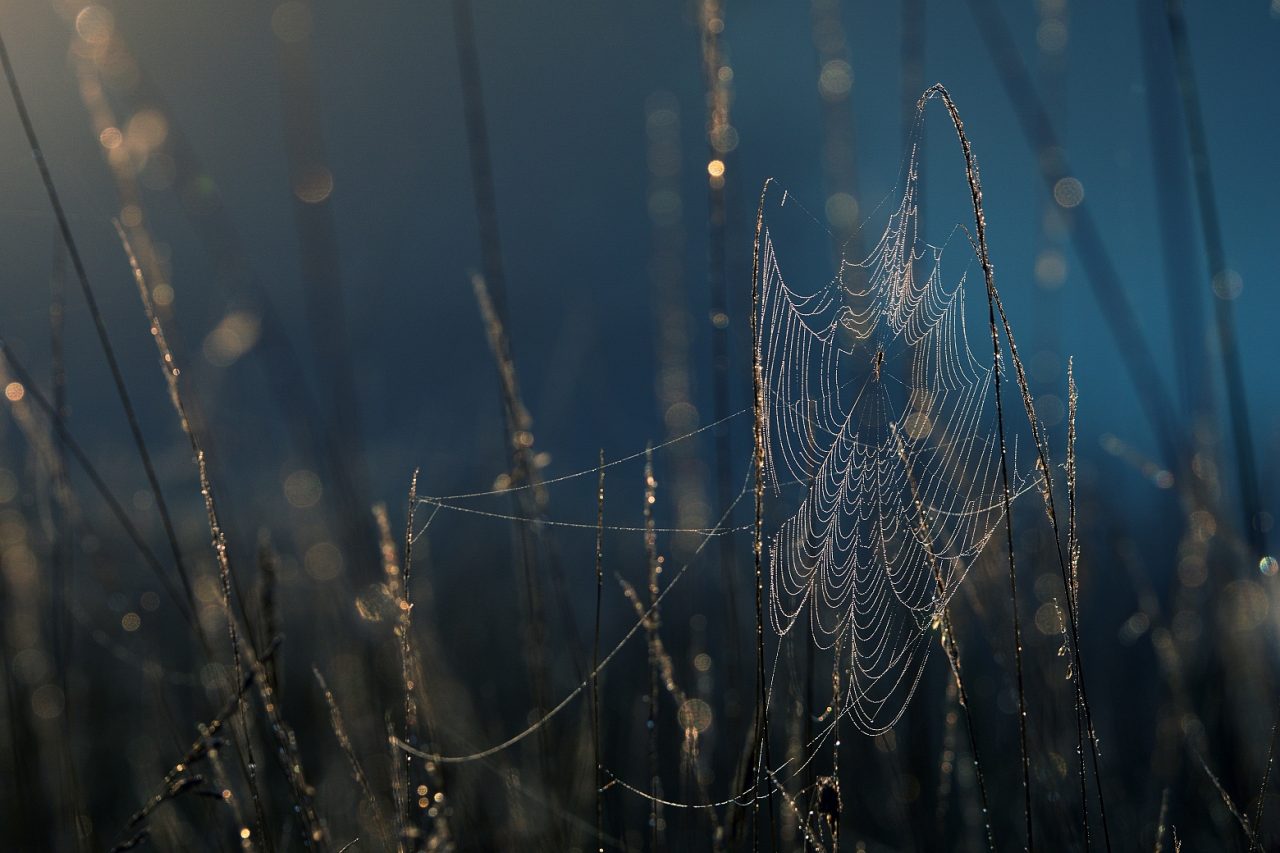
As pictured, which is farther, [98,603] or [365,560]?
[98,603]

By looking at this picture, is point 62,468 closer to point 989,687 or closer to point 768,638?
point 768,638

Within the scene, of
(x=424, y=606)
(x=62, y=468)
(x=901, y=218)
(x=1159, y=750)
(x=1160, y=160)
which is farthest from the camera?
(x=424, y=606)

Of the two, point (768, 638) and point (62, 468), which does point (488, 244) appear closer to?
point (62, 468)

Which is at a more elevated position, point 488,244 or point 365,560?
point 488,244

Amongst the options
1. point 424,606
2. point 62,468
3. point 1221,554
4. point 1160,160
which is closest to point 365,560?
point 62,468

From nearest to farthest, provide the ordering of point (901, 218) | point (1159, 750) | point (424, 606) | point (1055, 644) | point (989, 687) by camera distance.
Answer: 1. point (901, 218)
2. point (1159, 750)
3. point (424, 606)
4. point (1055, 644)
5. point (989, 687)

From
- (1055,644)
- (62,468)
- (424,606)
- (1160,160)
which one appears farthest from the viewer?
(1055,644)

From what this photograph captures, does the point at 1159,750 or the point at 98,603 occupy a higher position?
the point at 98,603

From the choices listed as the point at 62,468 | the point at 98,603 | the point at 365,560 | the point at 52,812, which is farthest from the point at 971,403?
the point at 98,603

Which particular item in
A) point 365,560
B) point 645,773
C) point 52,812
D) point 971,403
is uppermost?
point 971,403
